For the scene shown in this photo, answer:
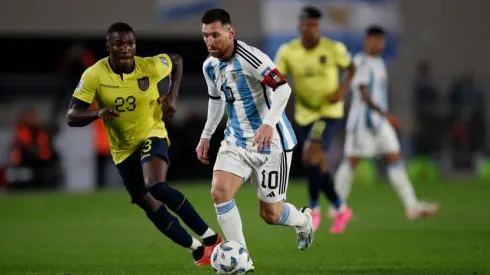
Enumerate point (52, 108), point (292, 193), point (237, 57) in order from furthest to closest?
point (52, 108) → point (292, 193) → point (237, 57)

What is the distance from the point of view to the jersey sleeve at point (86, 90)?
29.0 feet

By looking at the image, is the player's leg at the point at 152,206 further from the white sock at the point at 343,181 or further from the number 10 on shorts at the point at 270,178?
the white sock at the point at 343,181

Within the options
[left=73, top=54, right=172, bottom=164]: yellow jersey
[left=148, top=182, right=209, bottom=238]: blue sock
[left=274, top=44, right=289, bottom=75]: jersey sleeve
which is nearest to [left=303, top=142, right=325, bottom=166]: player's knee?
[left=274, top=44, right=289, bottom=75]: jersey sleeve

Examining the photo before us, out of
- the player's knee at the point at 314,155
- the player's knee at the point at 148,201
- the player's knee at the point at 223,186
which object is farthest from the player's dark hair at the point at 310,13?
the player's knee at the point at 223,186

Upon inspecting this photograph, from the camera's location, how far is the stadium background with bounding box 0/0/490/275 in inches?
460

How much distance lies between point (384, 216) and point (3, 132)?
9.62 metres

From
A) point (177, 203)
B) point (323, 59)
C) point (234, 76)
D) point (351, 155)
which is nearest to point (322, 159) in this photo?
point (323, 59)

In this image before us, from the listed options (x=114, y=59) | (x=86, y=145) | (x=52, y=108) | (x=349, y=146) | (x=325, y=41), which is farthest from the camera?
(x=52, y=108)

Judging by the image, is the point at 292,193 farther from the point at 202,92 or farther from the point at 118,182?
the point at 202,92

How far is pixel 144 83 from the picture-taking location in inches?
360

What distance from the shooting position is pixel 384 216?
1465 cm

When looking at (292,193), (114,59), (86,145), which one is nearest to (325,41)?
(114,59)

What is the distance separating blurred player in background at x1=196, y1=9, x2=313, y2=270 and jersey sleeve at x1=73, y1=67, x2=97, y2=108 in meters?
1.03

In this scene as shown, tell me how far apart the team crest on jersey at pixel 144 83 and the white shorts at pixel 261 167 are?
41.6 inches
